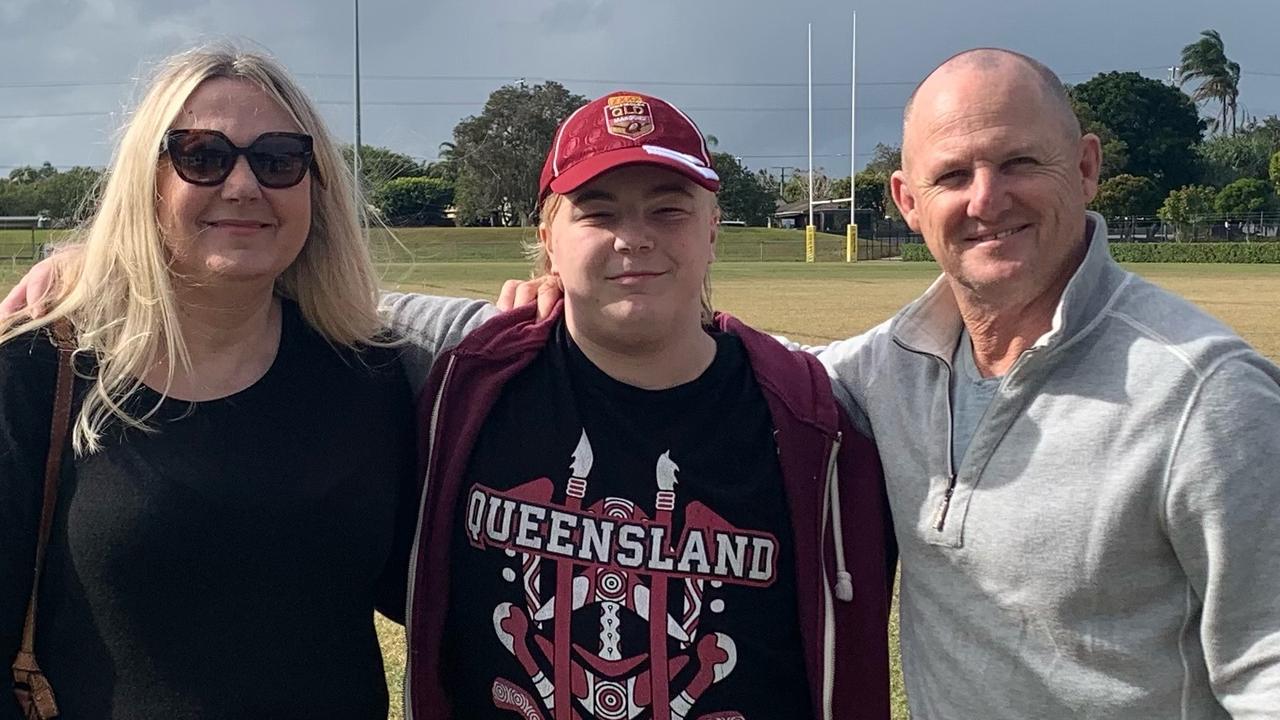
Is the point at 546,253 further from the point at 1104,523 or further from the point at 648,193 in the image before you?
the point at 1104,523

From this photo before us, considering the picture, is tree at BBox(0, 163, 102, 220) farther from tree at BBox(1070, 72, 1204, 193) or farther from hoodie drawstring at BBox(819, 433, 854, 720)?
tree at BBox(1070, 72, 1204, 193)

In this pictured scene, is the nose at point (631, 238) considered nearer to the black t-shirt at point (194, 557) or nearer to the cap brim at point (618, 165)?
the cap brim at point (618, 165)

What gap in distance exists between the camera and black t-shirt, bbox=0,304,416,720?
2375 millimetres

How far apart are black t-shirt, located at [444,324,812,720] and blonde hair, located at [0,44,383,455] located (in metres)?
0.66

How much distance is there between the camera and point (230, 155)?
2.61m

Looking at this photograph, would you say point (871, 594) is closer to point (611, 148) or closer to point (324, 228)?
point (611, 148)

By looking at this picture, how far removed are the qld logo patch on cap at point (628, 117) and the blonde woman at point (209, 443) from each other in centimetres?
74

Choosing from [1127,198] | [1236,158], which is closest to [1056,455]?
[1127,198]

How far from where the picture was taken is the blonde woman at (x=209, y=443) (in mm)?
2391

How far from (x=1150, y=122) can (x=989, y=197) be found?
84.2 metres

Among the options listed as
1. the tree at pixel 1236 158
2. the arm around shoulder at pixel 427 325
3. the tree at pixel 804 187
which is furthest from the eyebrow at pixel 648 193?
the tree at pixel 804 187

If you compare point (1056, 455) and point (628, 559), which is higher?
point (1056, 455)

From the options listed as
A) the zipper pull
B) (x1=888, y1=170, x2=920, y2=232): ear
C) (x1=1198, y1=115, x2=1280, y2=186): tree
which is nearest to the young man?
the zipper pull

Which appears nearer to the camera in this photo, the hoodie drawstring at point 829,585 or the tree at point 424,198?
the hoodie drawstring at point 829,585
